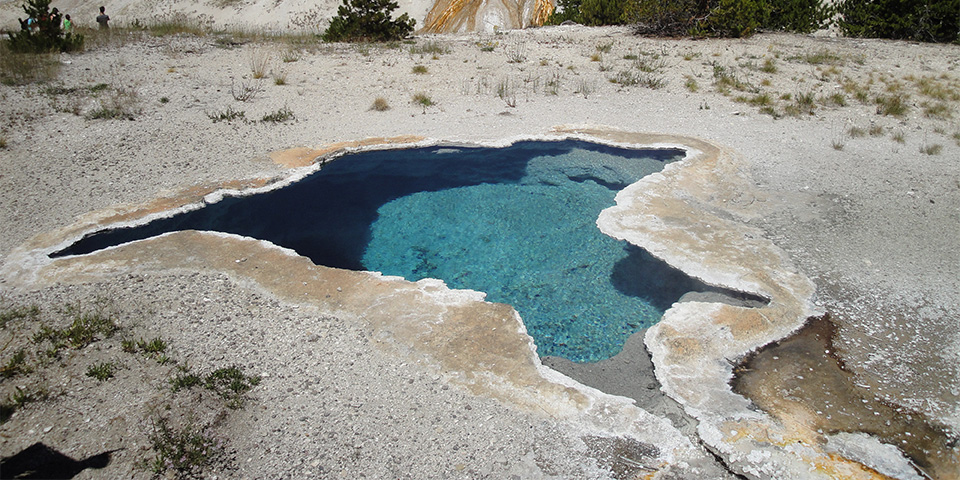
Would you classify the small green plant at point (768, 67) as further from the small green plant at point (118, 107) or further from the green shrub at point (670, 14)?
the small green plant at point (118, 107)

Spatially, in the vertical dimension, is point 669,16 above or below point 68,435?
above

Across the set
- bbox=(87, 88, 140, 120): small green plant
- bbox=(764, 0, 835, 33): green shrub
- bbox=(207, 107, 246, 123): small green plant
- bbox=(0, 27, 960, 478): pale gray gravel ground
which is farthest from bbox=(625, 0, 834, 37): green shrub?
bbox=(87, 88, 140, 120): small green plant

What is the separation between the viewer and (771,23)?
17.8m

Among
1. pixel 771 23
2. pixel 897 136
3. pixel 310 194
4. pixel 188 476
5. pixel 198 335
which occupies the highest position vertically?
pixel 771 23

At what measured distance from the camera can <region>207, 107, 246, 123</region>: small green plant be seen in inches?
350

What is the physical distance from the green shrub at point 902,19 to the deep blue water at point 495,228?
12657 mm

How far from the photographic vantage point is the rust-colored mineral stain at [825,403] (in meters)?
3.29

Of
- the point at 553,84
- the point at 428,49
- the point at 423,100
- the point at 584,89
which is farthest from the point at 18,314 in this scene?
the point at 428,49

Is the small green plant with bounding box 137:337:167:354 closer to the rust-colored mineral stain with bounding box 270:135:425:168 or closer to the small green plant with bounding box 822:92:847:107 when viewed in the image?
the rust-colored mineral stain with bounding box 270:135:425:168

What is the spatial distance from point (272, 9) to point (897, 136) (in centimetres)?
2632

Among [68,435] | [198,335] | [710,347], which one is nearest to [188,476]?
[68,435]

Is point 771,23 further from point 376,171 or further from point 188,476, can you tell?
point 188,476

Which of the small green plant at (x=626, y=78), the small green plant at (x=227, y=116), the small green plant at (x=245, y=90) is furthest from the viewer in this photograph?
the small green plant at (x=626, y=78)

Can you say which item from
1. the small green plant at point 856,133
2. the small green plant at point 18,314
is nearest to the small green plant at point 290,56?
the small green plant at point 18,314
